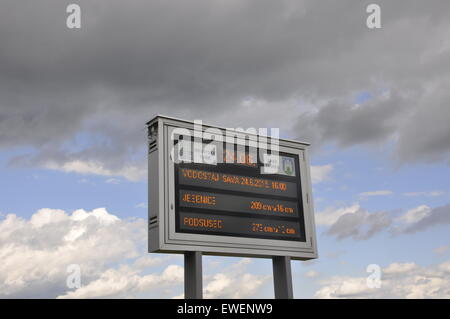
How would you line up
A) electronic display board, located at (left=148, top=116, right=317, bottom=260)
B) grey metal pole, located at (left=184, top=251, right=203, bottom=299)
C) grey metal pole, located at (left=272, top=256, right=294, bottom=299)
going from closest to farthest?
grey metal pole, located at (left=184, top=251, right=203, bottom=299), electronic display board, located at (left=148, top=116, right=317, bottom=260), grey metal pole, located at (left=272, top=256, right=294, bottom=299)

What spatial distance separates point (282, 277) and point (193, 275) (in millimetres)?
2686

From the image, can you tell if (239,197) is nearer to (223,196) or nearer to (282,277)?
(223,196)

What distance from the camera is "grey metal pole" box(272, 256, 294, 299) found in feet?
42.5

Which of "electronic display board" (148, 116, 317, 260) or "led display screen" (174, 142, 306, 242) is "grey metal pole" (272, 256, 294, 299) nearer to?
"electronic display board" (148, 116, 317, 260)

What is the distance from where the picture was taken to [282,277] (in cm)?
1309

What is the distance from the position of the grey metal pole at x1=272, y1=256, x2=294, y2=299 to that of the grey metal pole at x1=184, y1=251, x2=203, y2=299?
7.95ft

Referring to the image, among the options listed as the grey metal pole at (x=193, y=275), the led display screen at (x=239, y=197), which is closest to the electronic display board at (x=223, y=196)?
the led display screen at (x=239, y=197)

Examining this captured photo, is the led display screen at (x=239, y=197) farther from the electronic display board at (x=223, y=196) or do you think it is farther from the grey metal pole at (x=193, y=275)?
the grey metal pole at (x=193, y=275)

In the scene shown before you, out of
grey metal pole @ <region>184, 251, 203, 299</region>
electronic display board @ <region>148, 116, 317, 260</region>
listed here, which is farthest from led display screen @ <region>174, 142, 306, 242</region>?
grey metal pole @ <region>184, 251, 203, 299</region>

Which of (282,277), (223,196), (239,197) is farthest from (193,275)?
(282,277)

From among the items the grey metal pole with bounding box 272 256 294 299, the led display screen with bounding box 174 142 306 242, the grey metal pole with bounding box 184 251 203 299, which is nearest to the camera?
the grey metal pole with bounding box 184 251 203 299

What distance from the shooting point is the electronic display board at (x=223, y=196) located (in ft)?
→ 38.1

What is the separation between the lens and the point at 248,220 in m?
12.6
